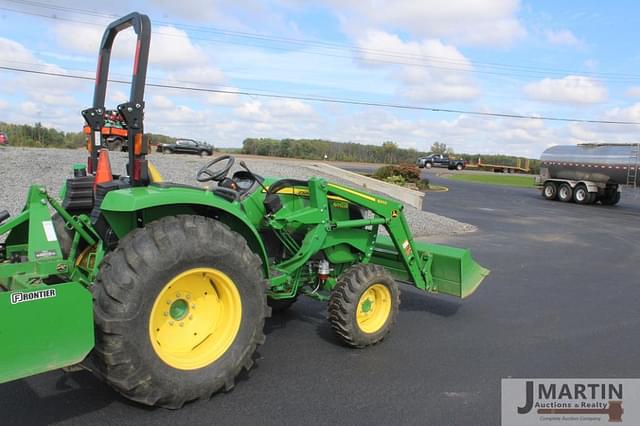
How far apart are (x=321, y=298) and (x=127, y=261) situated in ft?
7.11

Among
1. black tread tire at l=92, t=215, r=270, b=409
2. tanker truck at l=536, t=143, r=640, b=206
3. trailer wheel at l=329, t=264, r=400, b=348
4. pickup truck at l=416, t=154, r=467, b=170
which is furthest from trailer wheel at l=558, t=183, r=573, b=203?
pickup truck at l=416, t=154, r=467, b=170

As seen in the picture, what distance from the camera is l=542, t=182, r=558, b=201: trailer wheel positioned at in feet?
89.5

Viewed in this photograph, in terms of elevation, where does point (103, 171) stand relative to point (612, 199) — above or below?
above

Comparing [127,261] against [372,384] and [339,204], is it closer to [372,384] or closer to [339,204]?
[372,384]

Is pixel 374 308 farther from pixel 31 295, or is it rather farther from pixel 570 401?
pixel 31 295

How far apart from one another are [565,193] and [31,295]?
1083 inches

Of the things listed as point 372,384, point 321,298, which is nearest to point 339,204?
point 321,298

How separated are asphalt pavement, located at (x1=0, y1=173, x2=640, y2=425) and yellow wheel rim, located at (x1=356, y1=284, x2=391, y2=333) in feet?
0.71

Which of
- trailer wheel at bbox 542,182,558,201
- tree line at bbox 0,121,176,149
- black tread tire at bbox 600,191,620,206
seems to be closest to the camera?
black tread tire at bbox 600,191,620,206

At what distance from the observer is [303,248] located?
4.78 m

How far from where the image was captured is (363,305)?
4941mm

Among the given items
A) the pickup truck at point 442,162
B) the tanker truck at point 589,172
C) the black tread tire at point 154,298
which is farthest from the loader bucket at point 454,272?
the pickup truck at point 442,162

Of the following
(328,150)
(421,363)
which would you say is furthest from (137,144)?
(328,150)

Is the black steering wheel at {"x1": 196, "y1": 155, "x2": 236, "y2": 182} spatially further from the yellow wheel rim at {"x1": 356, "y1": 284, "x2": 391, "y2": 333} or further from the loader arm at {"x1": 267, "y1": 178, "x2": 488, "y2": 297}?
the yellow wheel rim at {"x1": 356, "y1": 284, "x2": 391, "y2": 333}
